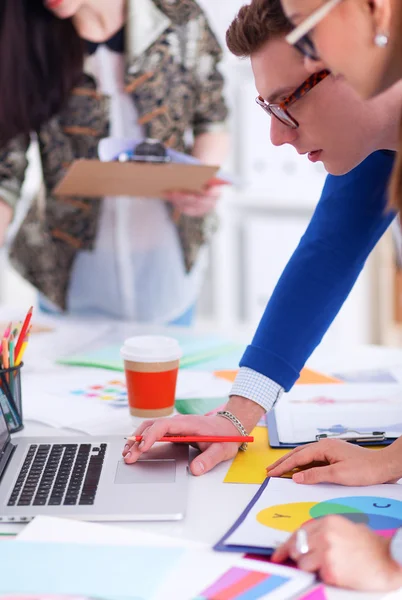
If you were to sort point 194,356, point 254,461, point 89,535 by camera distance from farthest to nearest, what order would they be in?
point 194,356 → point 254,461 → point 89,535

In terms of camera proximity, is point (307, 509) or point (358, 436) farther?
point (358, 436)

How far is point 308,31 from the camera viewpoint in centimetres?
81

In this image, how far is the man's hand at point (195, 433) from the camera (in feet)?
3.32

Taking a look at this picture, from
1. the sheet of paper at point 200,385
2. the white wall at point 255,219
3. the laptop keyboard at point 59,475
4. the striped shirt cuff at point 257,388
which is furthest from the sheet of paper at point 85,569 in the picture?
the white wall at point 255,219

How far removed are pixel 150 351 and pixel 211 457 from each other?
0.82 feet

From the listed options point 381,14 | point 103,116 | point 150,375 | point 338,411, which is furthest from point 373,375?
point 103,116

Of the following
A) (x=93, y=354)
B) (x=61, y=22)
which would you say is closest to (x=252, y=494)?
(x=93, y=354)

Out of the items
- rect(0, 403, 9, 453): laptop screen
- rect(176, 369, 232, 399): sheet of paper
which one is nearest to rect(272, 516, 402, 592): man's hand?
rect(0, 403, 9, 453): laptop screen

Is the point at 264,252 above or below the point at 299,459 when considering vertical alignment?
below

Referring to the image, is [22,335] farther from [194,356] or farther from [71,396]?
[194,356]

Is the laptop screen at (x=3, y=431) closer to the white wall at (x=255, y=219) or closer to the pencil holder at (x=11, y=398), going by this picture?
the pencil holder at (x=11, y=398)

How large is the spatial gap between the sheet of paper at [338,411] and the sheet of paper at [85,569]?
0.38m

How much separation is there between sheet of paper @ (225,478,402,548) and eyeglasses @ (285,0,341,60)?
51cm

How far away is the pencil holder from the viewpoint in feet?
3.79
